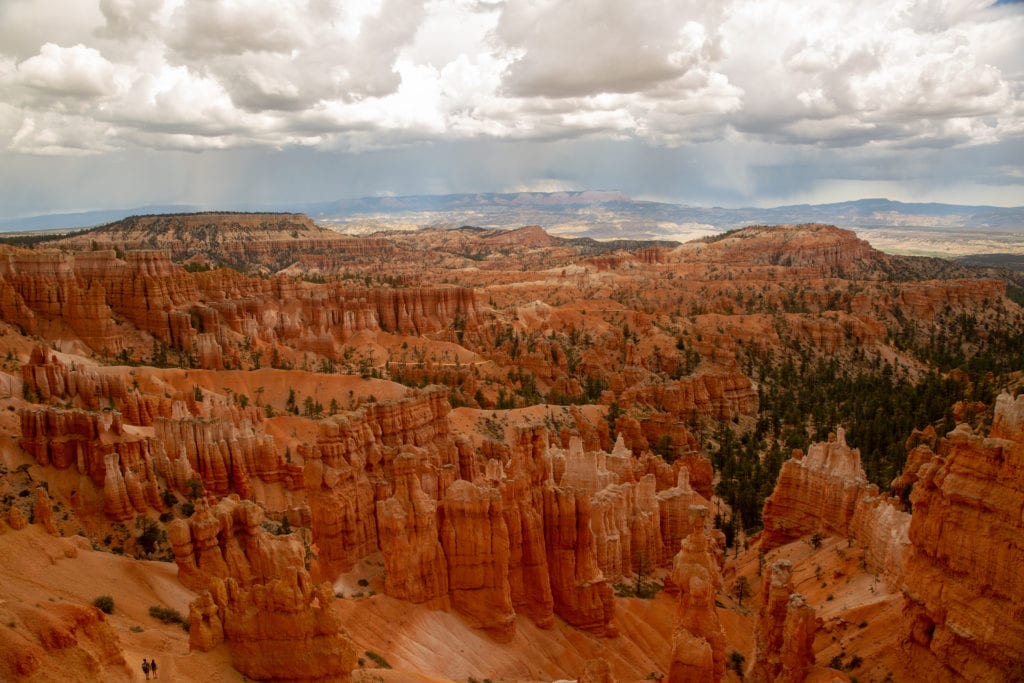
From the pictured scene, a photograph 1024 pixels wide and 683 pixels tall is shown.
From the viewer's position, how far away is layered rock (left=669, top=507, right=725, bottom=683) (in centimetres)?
1748

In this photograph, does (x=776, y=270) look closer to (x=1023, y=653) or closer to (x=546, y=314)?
(x=546, y=314)

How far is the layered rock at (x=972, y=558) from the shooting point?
14500 mm

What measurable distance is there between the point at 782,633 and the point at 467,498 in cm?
951

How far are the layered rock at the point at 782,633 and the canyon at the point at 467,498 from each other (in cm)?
8

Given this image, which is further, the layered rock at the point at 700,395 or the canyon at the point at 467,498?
the layered rock at the point at 700,395

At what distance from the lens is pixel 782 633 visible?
63.8 feet

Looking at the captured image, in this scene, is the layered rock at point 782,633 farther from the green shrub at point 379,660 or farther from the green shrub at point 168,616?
the green shrub at point 168,616

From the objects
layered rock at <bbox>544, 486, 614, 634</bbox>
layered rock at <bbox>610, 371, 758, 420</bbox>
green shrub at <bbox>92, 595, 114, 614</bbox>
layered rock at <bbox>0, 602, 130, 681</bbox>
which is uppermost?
Result: layered rock at <bbox>0, 602, 130, 681</bbox>

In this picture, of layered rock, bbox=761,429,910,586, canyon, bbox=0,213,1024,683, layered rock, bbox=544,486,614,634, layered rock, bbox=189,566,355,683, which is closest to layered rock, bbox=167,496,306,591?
canyon, bbox=0,213,1024,683

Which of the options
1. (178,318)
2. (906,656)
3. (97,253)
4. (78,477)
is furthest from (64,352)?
(906,656)

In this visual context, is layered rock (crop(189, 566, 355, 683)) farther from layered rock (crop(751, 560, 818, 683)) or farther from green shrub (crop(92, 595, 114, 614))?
layered rock (crop(751, 560, 818, 683))

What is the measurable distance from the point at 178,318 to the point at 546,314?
4772cm

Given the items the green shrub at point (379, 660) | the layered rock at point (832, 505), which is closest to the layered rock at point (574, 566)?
the green shrub at point (379, 660)

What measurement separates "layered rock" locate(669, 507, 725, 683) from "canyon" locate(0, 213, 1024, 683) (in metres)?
0.07
